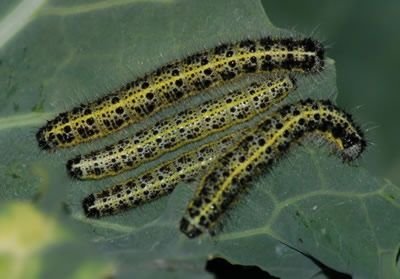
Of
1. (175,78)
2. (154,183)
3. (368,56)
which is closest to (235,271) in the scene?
(154,183)

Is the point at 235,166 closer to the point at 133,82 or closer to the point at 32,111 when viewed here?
the point at 133,82

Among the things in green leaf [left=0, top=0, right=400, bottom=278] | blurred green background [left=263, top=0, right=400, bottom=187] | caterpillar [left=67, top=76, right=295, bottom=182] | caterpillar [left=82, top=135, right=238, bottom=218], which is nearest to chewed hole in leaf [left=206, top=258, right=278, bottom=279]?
green leaf [left=0, top=0, right=400, bottom=278]

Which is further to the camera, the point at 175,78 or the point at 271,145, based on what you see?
the point at 175,78

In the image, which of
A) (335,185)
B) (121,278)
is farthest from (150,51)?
(121,278)

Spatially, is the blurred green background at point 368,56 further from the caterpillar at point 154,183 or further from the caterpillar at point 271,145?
the caterpillar at point 154,183

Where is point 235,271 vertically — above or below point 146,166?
below

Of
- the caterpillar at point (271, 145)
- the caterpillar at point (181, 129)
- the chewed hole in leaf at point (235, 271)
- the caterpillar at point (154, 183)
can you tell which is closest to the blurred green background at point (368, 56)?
the caterpillar at point (271, 145)

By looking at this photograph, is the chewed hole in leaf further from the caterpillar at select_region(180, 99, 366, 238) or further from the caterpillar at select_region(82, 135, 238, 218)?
the caterpillar at select_region(82, 135, 238, 218)

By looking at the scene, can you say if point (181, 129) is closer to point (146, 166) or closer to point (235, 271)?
point (146, 166)
